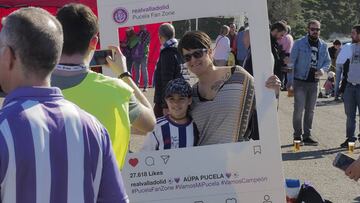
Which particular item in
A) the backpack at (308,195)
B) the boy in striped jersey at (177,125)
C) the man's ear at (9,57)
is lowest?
the backpack at (308,195)

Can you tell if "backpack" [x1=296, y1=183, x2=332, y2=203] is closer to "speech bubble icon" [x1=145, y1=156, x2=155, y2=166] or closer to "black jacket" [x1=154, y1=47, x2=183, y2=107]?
"speech bubble icon" [x1=145, y1=156, x2=155, y2=166]

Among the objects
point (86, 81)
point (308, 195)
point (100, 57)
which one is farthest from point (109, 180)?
point (308, 195)

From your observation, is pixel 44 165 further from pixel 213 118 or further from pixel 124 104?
pixel 213 118

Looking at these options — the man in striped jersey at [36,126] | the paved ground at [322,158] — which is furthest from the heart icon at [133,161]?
the man in striped jersey at [36,126]

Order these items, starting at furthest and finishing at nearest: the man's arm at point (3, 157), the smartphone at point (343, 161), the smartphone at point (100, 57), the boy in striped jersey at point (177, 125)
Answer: the boy in striped jersey at point (177, 125) → the smartphone at point (343, 161) → the smartphone at point (100, 57) → the man's arm at point (3, 157)

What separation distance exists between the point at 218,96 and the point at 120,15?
78 cm

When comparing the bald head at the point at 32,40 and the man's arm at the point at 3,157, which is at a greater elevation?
the bald head at the point at 32,40

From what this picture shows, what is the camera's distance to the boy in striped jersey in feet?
12.3

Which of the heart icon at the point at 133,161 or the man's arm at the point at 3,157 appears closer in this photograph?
the man's arm at the point at 3,157

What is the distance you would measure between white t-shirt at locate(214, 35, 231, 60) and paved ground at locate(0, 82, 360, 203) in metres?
0.79

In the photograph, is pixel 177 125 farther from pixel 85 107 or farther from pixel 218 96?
pixel 85 107

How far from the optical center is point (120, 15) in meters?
3.72

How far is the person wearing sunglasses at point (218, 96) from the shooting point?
12.0 feet

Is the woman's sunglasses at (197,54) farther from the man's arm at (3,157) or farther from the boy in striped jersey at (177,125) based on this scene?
the man's arm at (3,157)
